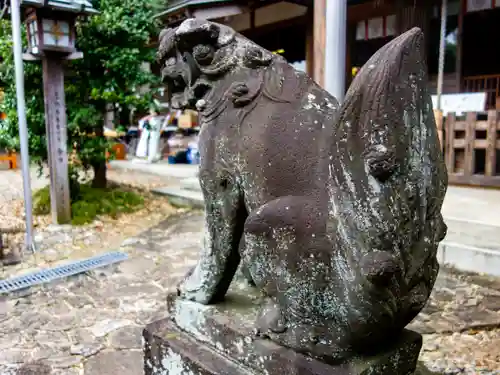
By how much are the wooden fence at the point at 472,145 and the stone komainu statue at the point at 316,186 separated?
631 centimetres

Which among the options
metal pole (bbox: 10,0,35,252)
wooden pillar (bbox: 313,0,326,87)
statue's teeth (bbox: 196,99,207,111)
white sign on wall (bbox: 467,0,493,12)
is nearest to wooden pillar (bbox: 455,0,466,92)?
white sign on wall (bbox: 467,0,493,12)

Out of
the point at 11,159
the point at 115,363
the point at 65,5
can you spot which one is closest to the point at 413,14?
the point at 65,5

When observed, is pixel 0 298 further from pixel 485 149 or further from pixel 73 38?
pixel 485 149

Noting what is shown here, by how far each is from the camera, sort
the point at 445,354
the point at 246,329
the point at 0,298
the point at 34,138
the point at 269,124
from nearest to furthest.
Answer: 1. the point at 269,124
2. the point at 246,329
3. the point at 445,354
4. the point at 0,298
5. the point at 34,138

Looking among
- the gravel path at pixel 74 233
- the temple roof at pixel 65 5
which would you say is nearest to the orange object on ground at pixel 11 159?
the gravel path at pixel 74 233

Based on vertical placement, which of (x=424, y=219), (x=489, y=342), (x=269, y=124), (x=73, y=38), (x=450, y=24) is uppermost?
(x=450, y=24)

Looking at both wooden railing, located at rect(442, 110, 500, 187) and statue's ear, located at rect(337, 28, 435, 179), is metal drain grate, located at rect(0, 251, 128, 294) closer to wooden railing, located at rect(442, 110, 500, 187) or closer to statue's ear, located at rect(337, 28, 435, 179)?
statue's ear, located at rect(337, 28, 435, 179)

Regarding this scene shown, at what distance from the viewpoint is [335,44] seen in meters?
3.51

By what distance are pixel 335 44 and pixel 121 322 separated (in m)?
2.66

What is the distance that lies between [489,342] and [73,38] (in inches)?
210

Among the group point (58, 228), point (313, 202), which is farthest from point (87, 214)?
point (313, 202)

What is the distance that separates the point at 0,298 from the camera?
12.0ft

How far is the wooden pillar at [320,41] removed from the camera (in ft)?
13.5

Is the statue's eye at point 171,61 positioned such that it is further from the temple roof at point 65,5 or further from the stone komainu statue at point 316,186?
the temple roof at point 65,5
